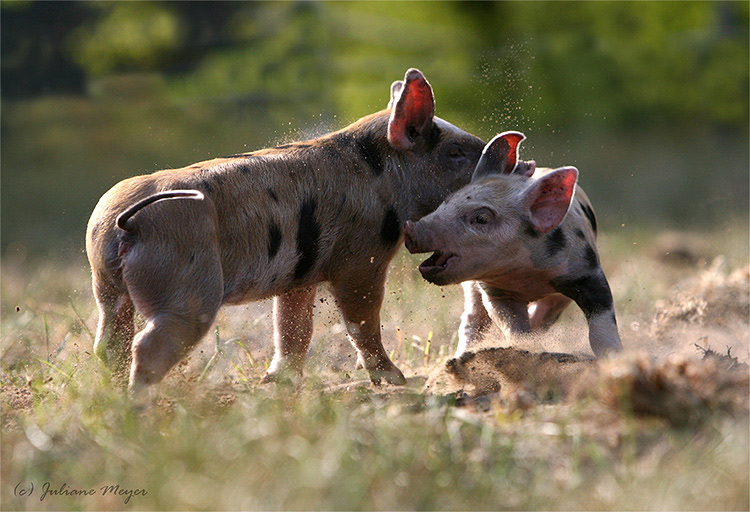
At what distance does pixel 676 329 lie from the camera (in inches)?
236

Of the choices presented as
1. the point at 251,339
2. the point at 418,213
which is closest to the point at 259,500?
the point at 418,213

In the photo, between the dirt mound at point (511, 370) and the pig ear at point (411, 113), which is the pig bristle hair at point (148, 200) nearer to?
the pig ear at point (411, 113)

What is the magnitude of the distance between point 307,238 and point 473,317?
1493 mm

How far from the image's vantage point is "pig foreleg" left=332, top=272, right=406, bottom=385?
4.81 metres

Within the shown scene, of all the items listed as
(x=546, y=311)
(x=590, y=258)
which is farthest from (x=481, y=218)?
(x=546, y=311)

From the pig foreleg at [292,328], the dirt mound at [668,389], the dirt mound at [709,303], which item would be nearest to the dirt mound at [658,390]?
the dirt mound at [668,389]

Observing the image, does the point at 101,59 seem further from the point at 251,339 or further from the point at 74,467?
the point at 74,467

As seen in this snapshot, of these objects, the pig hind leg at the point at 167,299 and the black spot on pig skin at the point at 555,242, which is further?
the black spot on pig skin at the point at 555,242

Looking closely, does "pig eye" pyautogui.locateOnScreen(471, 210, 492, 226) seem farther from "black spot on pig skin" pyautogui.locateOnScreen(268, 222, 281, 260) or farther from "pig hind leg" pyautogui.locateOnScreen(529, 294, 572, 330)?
"pig hind leg" pyautogui.locateOnScreen(529, 294, 572, 330)

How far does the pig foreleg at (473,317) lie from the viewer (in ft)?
17.9

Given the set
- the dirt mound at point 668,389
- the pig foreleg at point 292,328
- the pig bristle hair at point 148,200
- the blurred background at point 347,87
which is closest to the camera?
the dirt mound at point 668,389

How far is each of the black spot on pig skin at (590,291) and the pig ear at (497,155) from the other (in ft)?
2.40

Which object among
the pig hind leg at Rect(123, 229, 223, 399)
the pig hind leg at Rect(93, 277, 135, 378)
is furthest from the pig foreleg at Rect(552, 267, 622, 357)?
the pig hind leg at Rect(93, 277, 135, 378)

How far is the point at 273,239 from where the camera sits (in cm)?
445
